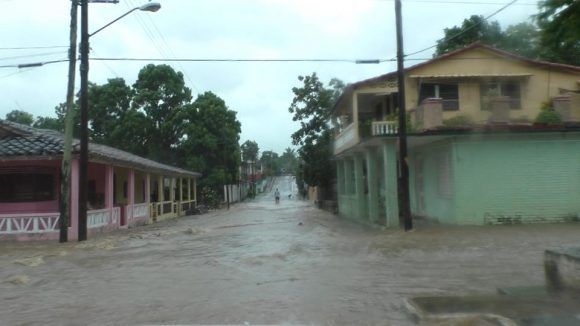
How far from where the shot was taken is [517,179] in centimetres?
1845

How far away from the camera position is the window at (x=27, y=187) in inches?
854

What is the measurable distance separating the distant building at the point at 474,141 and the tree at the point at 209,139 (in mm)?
17513

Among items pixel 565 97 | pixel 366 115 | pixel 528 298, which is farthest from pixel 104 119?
pixel 528 298

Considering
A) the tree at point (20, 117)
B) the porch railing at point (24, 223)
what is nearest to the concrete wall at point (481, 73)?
the porch railing at point (24, 223)

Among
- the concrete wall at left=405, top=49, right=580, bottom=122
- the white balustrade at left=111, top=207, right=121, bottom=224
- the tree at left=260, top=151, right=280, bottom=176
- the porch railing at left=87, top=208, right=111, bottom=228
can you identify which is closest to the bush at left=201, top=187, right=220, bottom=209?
the white balustrade at left=111, top=207, right=121, bottom=224

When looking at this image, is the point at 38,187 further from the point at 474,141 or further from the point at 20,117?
the point at 20,117

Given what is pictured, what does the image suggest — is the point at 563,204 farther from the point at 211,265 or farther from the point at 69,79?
the point at 69,79

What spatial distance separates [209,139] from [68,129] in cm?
2850

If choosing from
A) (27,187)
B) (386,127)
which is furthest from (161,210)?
(386,127)

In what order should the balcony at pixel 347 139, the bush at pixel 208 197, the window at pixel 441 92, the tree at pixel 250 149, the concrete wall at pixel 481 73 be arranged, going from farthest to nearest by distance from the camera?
the tree at pixel 250 149
the bush at pixel 208 197
the window at pixel 441 92
the concrete wall at pixel 481 73
the balcony at pixel 347 139

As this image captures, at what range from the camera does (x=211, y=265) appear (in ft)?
43.3

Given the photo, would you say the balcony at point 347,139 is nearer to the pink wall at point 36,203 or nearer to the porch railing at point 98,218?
the porch railing at point 98,218

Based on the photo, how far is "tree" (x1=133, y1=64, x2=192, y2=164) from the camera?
46188mm

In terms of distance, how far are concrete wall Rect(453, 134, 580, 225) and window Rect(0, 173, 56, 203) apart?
14.8 meters
